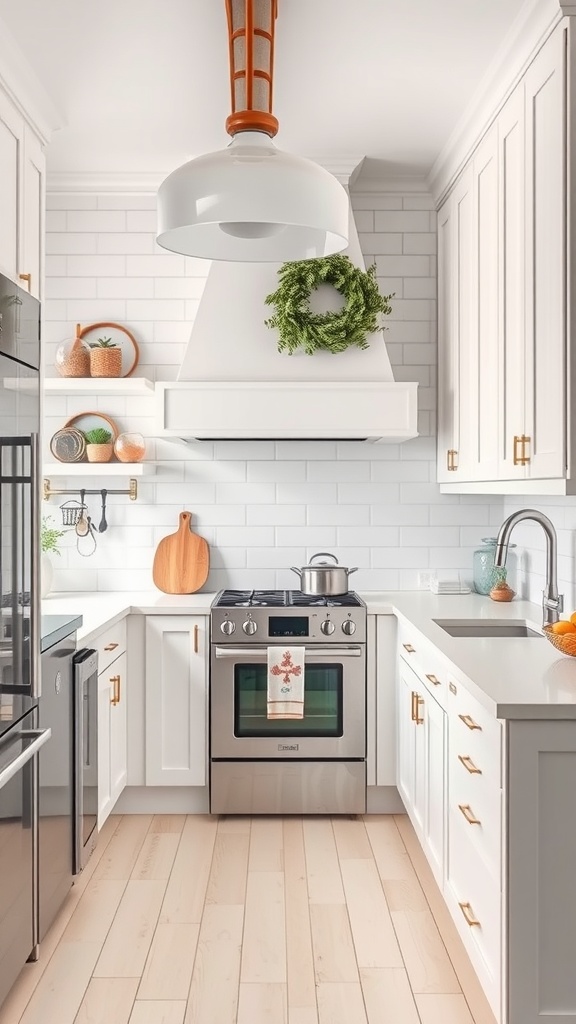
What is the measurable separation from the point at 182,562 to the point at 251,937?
183 centimetres

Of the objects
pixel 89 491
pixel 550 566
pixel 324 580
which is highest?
pixel 89 491

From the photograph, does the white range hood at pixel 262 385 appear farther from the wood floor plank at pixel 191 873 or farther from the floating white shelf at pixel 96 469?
the wood floor plank at pixel 191 873

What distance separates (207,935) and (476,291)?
8.22 ft

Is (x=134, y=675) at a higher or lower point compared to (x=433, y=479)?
lower

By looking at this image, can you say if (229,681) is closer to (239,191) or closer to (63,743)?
(63,743)

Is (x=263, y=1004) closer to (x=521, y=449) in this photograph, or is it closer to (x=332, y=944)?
(x=332, y=944)

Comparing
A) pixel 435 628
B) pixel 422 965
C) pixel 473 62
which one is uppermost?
pixel 473 62

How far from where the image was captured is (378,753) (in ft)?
12.0

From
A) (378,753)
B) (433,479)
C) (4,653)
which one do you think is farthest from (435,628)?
(4,653)

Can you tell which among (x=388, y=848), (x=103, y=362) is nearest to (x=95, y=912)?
(x=388, y=848)

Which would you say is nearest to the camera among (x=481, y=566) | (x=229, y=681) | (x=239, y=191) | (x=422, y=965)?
(x=239, y=191)

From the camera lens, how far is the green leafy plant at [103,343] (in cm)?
394

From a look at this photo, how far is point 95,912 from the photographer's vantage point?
281cm

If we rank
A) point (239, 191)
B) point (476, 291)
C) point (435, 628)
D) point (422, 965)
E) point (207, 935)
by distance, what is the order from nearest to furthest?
point (239, 191), point (422, 965), point (207, 935), point (435, 628), point (476, 291)
